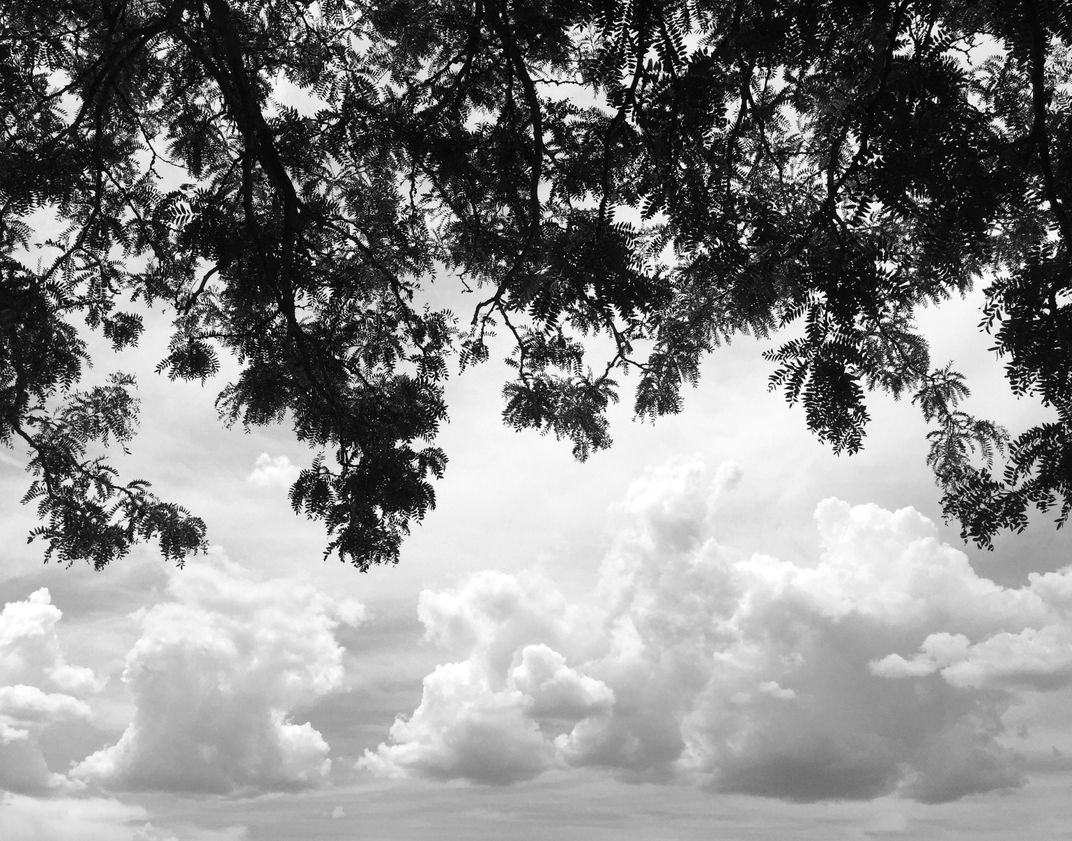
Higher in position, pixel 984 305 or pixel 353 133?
pixel 353 133

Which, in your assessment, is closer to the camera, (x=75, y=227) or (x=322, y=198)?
(x=322, y=198)

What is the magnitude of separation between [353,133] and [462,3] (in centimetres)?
126

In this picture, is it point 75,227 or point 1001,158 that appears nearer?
point 1001,158

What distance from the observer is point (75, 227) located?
7688 millimetres

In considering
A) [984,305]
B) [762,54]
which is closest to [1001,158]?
[984,305]

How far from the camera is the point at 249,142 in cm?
618

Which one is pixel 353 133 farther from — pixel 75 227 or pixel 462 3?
pixel 75 227

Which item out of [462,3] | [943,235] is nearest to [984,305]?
[943,235]

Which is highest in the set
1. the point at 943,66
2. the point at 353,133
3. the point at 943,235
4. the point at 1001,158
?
the point at 353,133

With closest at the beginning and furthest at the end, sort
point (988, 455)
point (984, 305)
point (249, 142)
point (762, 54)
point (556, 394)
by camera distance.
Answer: point (984, 305)
point (762, 54)
point (249, 142)
point (556, 394)
point (988, 455)

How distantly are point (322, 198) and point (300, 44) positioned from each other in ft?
5.79

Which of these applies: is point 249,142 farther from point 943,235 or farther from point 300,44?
point 943,235

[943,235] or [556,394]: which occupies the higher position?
[556,394]

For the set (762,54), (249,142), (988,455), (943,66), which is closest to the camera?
(943,66)
